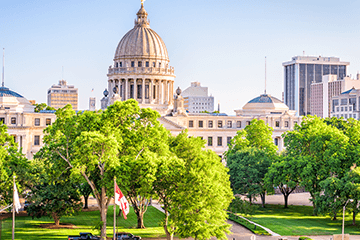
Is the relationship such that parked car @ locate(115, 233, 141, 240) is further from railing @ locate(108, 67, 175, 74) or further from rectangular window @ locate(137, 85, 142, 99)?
rectangular window @ locate(137, 85, 142, 99)

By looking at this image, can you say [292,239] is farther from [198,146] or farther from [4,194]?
[4,194]

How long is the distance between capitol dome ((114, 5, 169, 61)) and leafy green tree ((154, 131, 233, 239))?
9992 centimetres

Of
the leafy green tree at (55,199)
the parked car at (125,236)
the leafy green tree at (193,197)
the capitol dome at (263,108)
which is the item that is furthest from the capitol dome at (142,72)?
the leafy green tree at (193,197)

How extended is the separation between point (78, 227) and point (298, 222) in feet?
97.8

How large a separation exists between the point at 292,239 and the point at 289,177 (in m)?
18.3

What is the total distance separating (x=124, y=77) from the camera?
161250 mm

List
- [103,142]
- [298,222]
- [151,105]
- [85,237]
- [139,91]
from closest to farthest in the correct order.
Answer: [103,142], [85,237], [298,222], [151,105], [139,91]

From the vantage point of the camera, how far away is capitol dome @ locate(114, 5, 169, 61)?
530ft

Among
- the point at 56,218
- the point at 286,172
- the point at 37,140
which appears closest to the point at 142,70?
the point at 37,140

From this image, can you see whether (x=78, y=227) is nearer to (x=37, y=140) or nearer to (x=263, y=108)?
(x=37, y=140)

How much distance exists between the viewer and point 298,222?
82.1m

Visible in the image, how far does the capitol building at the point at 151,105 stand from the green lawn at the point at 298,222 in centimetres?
5386

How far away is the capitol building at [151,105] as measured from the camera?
448 ft

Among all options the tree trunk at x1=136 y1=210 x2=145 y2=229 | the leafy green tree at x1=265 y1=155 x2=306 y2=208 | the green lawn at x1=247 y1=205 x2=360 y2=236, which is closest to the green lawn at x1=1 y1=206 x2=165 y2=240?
the tree trunk at x1=136 y1=210 x2=145 y2=229
